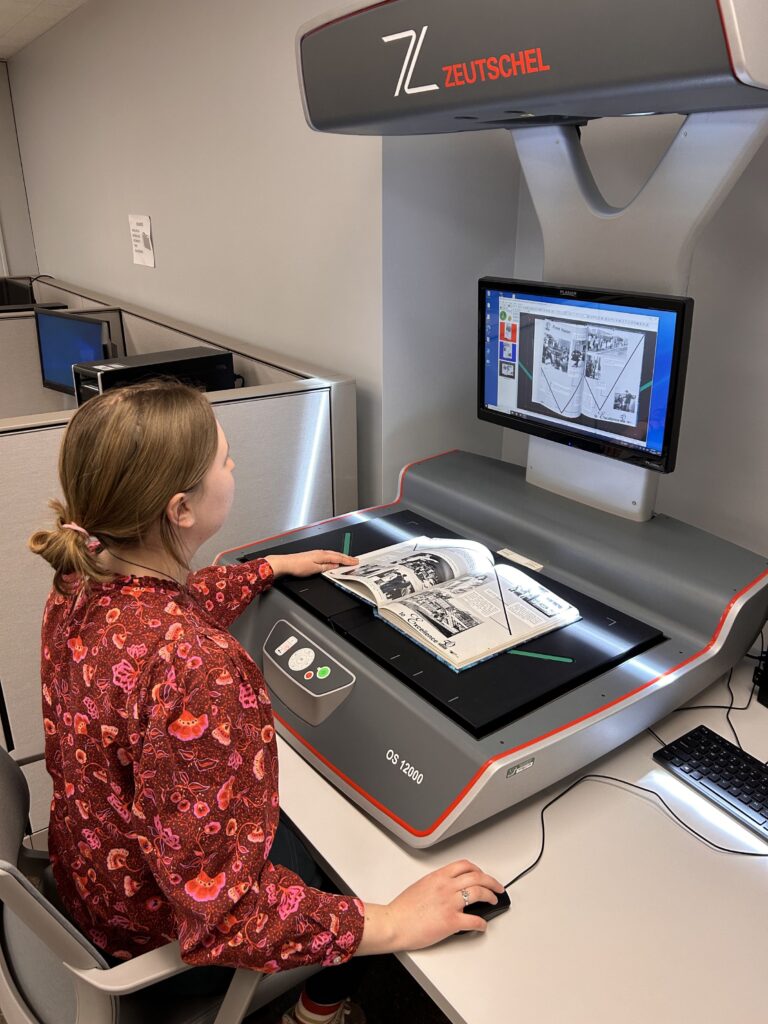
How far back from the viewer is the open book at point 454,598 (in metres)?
1.09

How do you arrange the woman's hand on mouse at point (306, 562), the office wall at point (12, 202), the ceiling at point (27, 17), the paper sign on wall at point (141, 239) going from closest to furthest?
1. the woman's hand on mouse at point (306, 562)
2. the paper sign on wall at point (141, 239)
3. the ceiling at point (27, 17)
4. the office wall at point (12, 202)

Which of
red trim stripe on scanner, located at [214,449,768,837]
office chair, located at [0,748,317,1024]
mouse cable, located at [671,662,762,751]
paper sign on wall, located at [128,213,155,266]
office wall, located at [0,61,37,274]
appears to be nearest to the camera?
office chair, located at [0,748,317,1024]

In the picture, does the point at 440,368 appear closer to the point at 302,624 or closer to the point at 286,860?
the point at 302,624

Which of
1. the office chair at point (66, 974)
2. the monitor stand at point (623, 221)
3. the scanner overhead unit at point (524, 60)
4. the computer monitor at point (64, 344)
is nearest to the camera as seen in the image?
the scanner overhead unit at point (524, 60)

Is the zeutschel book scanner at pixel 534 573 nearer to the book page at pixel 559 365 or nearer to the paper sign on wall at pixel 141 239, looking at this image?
the book page at pixel 559 365

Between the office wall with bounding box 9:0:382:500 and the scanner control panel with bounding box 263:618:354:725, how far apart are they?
675 mm

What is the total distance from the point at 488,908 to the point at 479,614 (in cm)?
40

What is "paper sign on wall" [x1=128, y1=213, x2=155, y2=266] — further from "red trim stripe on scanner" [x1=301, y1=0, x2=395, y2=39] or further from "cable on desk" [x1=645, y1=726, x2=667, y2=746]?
"cable on desk" [x1=645, y1=726, x2=667, y2=746]

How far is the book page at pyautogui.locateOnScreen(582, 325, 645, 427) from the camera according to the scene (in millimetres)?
1183

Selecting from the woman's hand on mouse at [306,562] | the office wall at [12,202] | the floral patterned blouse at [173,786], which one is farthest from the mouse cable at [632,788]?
the office wall at [12,202]

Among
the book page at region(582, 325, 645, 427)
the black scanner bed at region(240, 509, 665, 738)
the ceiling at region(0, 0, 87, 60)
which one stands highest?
the ceiling at region(0, 0, 87, 60)

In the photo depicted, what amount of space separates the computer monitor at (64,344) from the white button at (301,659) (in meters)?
1.67

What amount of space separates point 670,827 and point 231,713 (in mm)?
586

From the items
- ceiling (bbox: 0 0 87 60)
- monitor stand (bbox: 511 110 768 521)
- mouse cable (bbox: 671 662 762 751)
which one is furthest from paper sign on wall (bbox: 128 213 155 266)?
mouse cable (bbox: 671 662 762 751)
